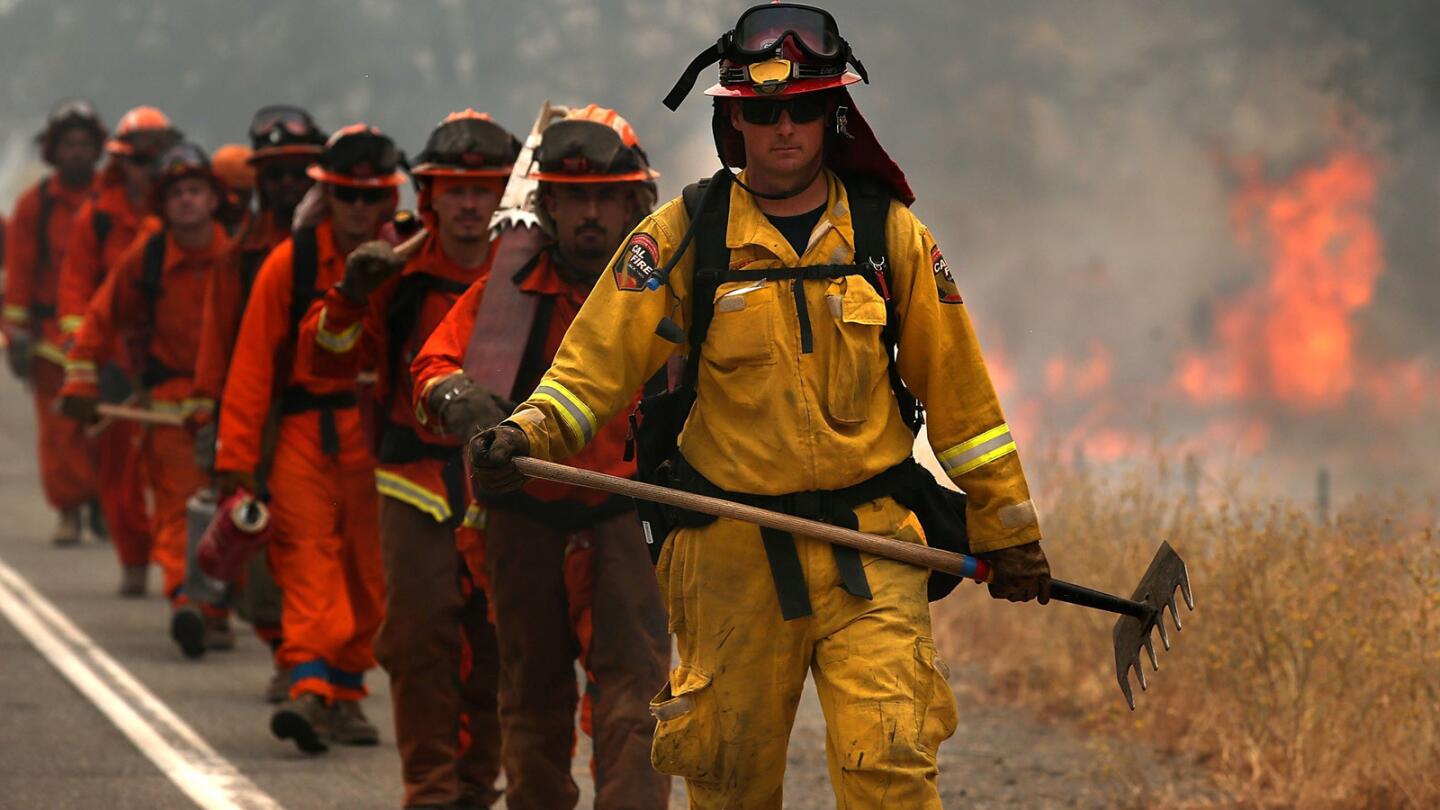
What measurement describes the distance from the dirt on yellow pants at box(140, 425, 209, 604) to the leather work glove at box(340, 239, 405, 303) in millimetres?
4832

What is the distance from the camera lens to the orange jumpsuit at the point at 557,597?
671cm

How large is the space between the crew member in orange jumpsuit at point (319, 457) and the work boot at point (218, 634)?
2317 millimetres

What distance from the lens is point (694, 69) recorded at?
5.47 metres

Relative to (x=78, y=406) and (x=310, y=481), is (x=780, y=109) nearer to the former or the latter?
(x=310, y=481)

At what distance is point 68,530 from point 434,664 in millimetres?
8877

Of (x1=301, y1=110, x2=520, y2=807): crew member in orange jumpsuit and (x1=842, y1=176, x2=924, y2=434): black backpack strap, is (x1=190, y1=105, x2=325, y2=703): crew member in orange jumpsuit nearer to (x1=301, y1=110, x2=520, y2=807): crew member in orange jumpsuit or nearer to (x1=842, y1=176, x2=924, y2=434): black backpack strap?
(x1=301, y1=110, x2=520, y2=807): crew member in orange jumpsuit

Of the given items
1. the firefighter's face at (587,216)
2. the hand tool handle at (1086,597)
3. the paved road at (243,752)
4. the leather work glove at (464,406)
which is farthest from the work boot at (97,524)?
the hand tool handle at (1086,597)

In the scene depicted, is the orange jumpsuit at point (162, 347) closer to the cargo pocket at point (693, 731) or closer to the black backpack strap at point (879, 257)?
the cargo pocket at point (693, 731)

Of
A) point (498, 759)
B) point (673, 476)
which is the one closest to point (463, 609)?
point (498, 759)

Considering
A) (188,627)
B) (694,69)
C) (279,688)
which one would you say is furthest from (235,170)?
(694,69)

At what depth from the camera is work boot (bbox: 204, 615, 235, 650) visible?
11.5m

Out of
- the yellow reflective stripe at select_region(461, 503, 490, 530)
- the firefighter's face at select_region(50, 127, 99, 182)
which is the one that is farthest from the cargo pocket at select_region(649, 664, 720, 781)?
the firefighter's face at select_region(50, 127, 99, 182)

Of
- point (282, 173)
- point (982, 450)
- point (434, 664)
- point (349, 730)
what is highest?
point (282, 173)

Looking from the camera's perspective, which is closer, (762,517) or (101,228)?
(762,517)
